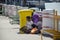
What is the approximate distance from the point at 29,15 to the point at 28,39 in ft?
11.8

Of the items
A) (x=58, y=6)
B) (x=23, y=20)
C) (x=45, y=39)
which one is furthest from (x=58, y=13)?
(x=23, y=20)

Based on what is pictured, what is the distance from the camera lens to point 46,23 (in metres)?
9.20

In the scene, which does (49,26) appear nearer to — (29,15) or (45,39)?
(45,39)

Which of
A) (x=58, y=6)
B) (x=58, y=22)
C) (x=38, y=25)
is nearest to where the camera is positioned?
(x=58, y=22)

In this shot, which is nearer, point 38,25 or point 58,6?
point 58,6

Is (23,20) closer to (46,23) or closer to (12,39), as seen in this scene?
(12,39)

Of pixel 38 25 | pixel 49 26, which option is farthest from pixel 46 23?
pixel 38 25

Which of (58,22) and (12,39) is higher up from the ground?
(58,22)

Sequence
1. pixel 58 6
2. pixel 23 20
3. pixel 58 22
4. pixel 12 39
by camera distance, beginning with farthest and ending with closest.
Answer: pixel 23 20
pixel 12 39
pixel 58 6
pixel 58 22

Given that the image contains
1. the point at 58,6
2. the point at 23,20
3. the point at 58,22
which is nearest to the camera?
the point at 58,22

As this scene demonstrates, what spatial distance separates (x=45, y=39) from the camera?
11.3 m

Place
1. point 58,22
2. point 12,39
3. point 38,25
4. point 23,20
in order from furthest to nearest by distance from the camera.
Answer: point 23,20, point 38,25, point 12,39, point 58,22

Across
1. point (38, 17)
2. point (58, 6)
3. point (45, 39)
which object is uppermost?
point (58, 6)

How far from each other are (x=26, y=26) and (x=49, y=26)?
476cm
